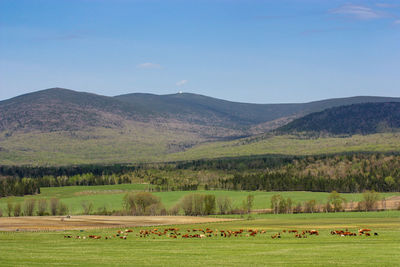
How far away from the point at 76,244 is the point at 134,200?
105 meters

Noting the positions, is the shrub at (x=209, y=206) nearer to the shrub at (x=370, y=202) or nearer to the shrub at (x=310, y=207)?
the shrub at (x=310, y=207)

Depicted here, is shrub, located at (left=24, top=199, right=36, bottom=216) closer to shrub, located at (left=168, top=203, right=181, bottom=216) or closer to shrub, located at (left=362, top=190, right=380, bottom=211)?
shrub, located at (left=168, top=203, right=181, bottom=216)

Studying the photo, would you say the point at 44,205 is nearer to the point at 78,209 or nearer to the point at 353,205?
the point at 78,209

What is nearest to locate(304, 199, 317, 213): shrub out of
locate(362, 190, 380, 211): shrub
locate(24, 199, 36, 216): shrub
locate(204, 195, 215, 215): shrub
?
locate(362, 190, 380, 211): shrub

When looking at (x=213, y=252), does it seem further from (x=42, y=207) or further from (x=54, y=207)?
(x=42, y=207)

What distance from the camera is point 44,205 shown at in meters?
177

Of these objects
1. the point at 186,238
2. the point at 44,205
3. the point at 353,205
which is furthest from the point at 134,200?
the point at 186,238

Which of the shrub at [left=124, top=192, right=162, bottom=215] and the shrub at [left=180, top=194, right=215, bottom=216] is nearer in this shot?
the shrub at [left=180, top=194, right=215, bottom=216]

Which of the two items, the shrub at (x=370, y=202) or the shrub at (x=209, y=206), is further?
the shrub at (x=209, y=206)

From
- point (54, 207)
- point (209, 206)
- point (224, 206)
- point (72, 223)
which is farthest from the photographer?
point (224, 206)

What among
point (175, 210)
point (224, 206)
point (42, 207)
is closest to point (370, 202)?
point (224, 206)

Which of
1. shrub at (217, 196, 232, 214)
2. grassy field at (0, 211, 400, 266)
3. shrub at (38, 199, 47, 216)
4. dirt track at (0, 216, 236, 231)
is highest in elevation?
grassy field at (0, 211, 400, 266)

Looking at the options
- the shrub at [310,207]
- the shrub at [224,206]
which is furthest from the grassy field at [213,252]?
the shrub at [224,206]

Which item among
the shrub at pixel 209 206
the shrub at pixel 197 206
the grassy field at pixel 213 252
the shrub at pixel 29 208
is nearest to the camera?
the grassy field at pixel 213 252
